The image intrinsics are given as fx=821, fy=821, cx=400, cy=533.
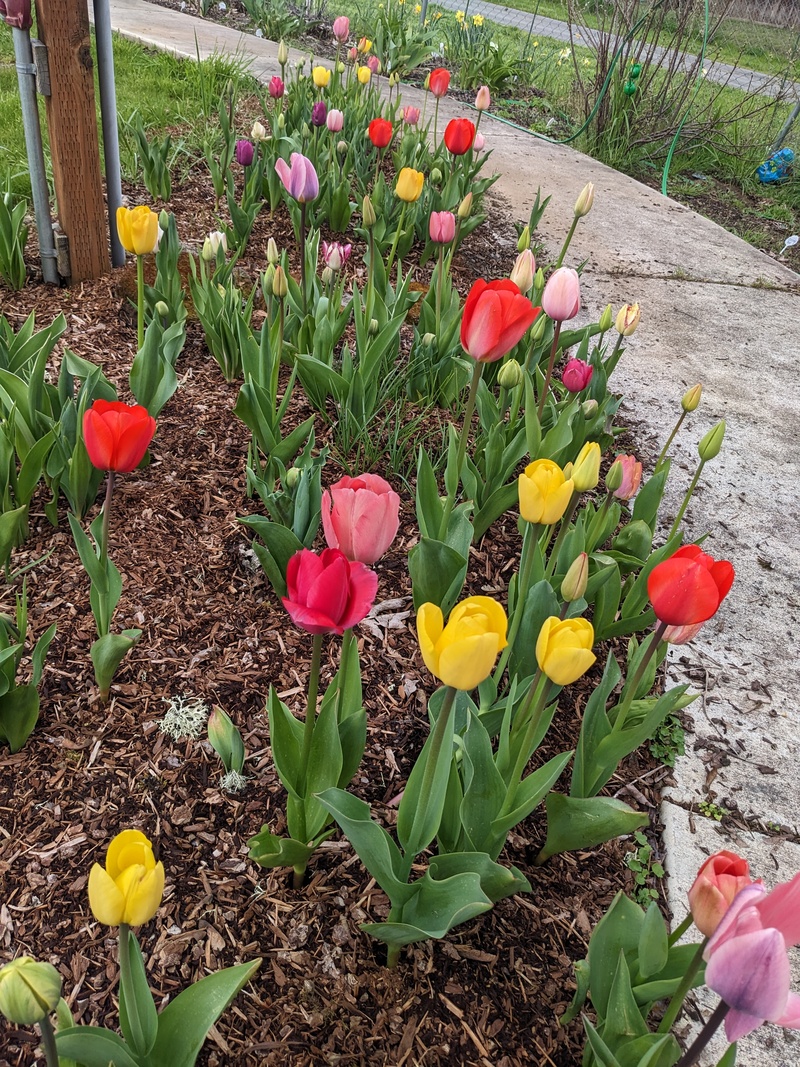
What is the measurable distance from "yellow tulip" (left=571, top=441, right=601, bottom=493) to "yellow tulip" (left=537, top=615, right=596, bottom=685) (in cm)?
43

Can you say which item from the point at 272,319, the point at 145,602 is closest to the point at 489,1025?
the point at 145,602

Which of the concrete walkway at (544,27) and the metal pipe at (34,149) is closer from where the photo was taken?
the metal pipe at (34,149)

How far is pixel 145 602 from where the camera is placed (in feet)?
5.99

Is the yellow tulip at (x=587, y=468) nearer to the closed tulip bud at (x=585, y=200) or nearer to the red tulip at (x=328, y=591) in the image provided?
the red tulip at (x=328, y=591)

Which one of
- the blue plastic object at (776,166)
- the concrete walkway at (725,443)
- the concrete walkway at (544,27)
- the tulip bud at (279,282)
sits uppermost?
the tulip bud at (279,282)

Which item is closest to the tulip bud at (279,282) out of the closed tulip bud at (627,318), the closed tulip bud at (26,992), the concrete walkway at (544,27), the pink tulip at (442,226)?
the pink tulip at (442,226)

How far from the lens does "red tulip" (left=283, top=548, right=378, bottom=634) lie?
0.96m

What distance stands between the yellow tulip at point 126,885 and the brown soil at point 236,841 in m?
0.47

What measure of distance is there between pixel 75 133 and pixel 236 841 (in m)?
2.30

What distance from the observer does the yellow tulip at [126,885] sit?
2.67 feet

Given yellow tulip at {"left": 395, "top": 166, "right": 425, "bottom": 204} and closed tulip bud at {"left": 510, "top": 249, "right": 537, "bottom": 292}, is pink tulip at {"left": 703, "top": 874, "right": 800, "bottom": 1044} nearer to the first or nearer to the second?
closed tulip bud at {"left": 510, "top": 249, "right": 537, "bottom": 292}

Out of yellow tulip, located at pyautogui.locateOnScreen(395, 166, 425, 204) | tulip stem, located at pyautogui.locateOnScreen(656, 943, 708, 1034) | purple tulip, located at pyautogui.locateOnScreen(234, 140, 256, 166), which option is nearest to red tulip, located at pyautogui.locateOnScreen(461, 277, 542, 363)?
tulip stem, located at pyautogui.locateOnScreen(656, 943, 708, 1034)

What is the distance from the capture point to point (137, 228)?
1.94 m

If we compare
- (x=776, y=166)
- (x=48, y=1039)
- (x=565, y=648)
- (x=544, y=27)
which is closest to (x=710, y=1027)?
(x=565, y=648)
